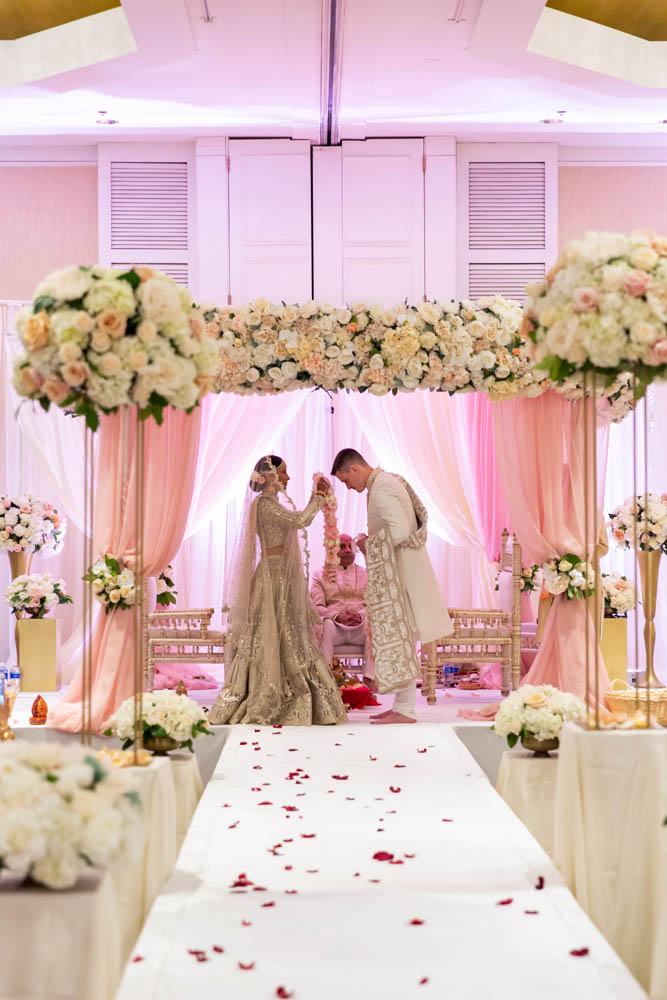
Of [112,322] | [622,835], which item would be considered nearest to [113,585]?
[112,322]

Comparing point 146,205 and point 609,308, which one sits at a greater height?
point 146,205

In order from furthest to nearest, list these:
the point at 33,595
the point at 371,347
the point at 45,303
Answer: the point at 33,595 → the point at 371,347 → the point at 45,303

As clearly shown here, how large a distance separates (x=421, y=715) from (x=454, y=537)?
2.23m

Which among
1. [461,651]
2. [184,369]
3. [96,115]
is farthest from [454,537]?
[184,369]

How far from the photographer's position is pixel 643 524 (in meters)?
8.23

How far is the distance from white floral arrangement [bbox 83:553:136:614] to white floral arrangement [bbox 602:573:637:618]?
3559mm

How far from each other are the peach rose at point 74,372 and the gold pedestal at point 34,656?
5.85 meters

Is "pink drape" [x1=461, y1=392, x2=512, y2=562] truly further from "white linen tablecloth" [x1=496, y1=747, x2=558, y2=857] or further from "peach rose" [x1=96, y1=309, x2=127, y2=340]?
"peach rose" [x1=96, y1=309, x2=127, y2=340]

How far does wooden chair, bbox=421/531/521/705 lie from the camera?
8594 mm

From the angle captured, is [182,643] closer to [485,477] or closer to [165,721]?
[485,477]

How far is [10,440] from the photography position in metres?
10.1

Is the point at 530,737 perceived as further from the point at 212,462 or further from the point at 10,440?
the point at 10,440

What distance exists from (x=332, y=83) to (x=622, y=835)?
641 cm

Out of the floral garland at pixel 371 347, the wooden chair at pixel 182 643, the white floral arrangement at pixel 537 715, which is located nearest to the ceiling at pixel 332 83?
the floral garland at pixel 371 347
